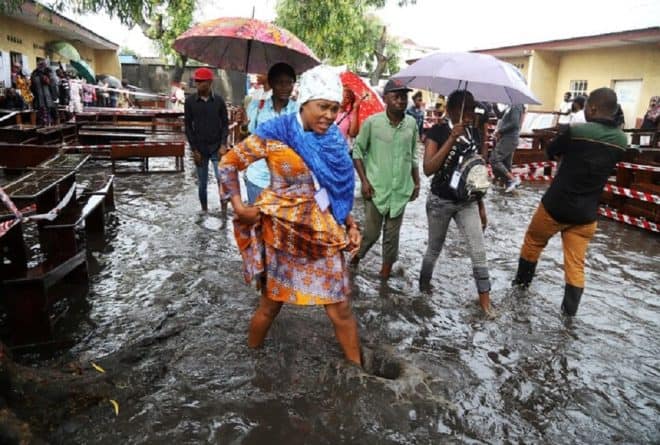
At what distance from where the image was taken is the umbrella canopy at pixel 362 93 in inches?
270

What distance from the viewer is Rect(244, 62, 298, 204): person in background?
440 centimetres

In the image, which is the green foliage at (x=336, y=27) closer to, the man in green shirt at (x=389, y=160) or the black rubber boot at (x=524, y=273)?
the man in green shirt at (x=389, y=160)

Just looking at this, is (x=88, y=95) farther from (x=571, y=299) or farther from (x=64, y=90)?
(x=571, y=299)

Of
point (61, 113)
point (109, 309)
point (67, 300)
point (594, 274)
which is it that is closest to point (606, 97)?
point (594, 274)

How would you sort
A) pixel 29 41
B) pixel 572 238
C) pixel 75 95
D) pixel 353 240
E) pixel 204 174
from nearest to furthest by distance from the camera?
pixel 353 240
pixel 572 238
pixel 204 174
pixel 75 95
pixel 29 41

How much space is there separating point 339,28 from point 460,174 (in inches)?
572

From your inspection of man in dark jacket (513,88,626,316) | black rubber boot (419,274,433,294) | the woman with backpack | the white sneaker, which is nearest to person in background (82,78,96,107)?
the white sneaker

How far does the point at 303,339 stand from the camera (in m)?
3.72

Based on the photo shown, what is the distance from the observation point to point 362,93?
6848 millimetres

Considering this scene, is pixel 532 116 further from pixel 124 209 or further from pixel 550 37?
pixel 124 209

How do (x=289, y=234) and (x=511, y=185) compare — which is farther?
(x=511, y=185)

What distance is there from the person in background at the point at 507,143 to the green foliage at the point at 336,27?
15.0 feet

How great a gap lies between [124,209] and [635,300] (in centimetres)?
647

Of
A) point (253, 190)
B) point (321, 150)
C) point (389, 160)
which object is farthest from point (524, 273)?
point (321, 150)
